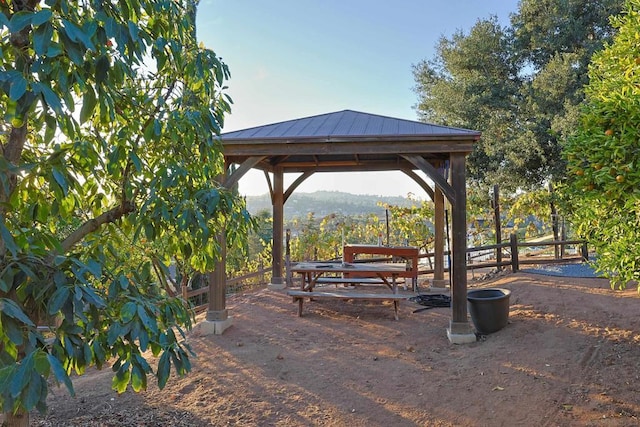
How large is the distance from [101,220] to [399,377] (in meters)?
3.33

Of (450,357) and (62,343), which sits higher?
(62,343)

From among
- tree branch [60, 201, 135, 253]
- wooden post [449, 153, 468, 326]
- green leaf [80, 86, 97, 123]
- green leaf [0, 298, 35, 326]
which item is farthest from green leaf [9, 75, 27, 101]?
wooden post [449, 153, 468, 326]

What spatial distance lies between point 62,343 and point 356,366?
12.5 ft

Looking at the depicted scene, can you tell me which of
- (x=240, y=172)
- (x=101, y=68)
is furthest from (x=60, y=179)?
(x=240, y=172)

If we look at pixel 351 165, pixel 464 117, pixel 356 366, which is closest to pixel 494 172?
pixel 464 117

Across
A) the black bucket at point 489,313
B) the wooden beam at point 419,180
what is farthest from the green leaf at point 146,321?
the wooden beam at point 419,180

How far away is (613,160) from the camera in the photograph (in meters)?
3.09

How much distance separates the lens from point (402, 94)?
15.9m

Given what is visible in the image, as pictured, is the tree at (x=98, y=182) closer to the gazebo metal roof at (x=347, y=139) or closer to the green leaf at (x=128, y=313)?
the green leaf at (x=128, y=313)

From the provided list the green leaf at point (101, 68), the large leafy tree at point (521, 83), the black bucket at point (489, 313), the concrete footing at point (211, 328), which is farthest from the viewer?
the large leafy tree at point (521, 83)

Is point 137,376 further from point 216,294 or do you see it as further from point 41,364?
point 216,294

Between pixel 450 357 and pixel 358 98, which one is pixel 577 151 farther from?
pixel 358 98

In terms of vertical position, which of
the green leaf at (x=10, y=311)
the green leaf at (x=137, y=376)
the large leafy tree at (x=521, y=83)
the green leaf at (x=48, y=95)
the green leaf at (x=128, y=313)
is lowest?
the green leaf at (x=137, y=376)

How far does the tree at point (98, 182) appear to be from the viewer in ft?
4.06
